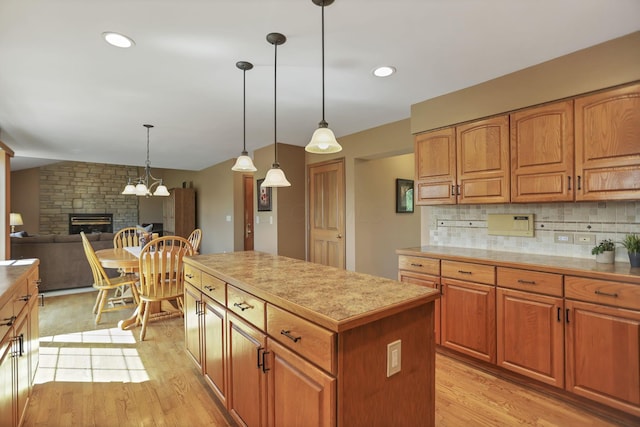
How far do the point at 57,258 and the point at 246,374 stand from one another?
489 centimetres

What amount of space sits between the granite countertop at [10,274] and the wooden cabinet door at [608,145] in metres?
3.32

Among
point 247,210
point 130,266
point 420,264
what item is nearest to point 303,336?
point 420,264

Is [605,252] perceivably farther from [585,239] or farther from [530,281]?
[530,281]

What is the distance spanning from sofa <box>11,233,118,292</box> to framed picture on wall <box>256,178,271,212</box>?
2.86 m

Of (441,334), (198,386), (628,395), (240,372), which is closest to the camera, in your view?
(240,372)

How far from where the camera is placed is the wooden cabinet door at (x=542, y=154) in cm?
217

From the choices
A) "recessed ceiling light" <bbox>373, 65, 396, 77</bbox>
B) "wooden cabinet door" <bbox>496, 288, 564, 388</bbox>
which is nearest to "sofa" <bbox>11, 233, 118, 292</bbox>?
"recessed ceiling light" <bbox>373, 65, 396, 77</bbox>

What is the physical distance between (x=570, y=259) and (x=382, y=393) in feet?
6.49

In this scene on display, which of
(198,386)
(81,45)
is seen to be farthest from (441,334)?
(81,45)

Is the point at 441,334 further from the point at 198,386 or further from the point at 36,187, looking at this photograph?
the point at 36,187

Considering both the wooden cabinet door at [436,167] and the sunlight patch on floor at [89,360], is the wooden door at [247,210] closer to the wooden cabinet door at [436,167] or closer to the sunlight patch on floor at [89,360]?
the sunlight patch on floor at [89,360]

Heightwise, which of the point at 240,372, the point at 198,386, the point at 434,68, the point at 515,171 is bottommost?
the point at 198,386

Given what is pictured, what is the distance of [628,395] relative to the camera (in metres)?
1.75

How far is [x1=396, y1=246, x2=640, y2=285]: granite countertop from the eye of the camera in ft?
5.90
